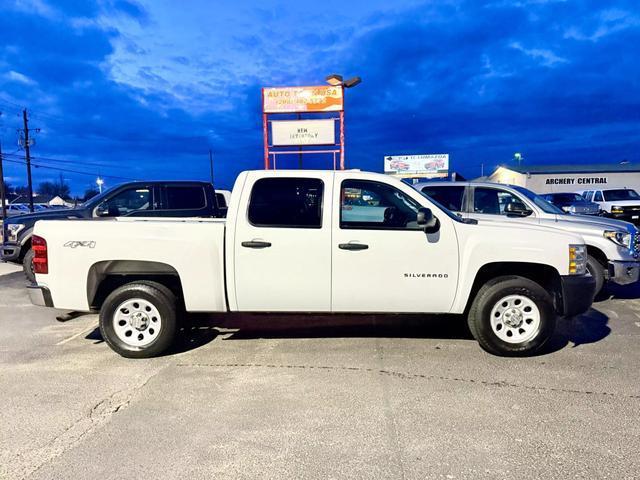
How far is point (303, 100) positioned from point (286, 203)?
15.8 metres

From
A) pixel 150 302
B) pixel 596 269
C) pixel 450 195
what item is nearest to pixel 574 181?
pixel 450 195

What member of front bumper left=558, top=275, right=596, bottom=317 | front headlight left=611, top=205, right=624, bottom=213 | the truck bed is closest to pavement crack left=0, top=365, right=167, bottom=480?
the truck bed

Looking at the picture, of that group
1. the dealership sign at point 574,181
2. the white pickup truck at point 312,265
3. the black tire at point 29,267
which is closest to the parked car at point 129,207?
the black tire at point 29,267

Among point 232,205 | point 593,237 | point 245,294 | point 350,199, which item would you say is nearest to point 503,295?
point 350,199

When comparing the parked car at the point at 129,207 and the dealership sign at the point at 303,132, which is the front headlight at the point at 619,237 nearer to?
the parked car at the point at 129,207

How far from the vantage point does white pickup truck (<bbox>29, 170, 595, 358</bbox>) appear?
177 inches

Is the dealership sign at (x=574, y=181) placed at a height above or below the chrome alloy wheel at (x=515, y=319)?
above

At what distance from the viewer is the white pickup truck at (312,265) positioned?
450 cm

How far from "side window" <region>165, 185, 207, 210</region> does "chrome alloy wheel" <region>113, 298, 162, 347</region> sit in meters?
4.52

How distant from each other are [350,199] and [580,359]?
9.38 ft

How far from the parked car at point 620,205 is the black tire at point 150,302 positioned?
20208 mm

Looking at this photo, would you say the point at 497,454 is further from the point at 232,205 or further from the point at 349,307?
the point at 232,205

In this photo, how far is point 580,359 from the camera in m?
4.54

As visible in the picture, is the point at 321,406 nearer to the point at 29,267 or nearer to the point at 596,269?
the point at 596,269
